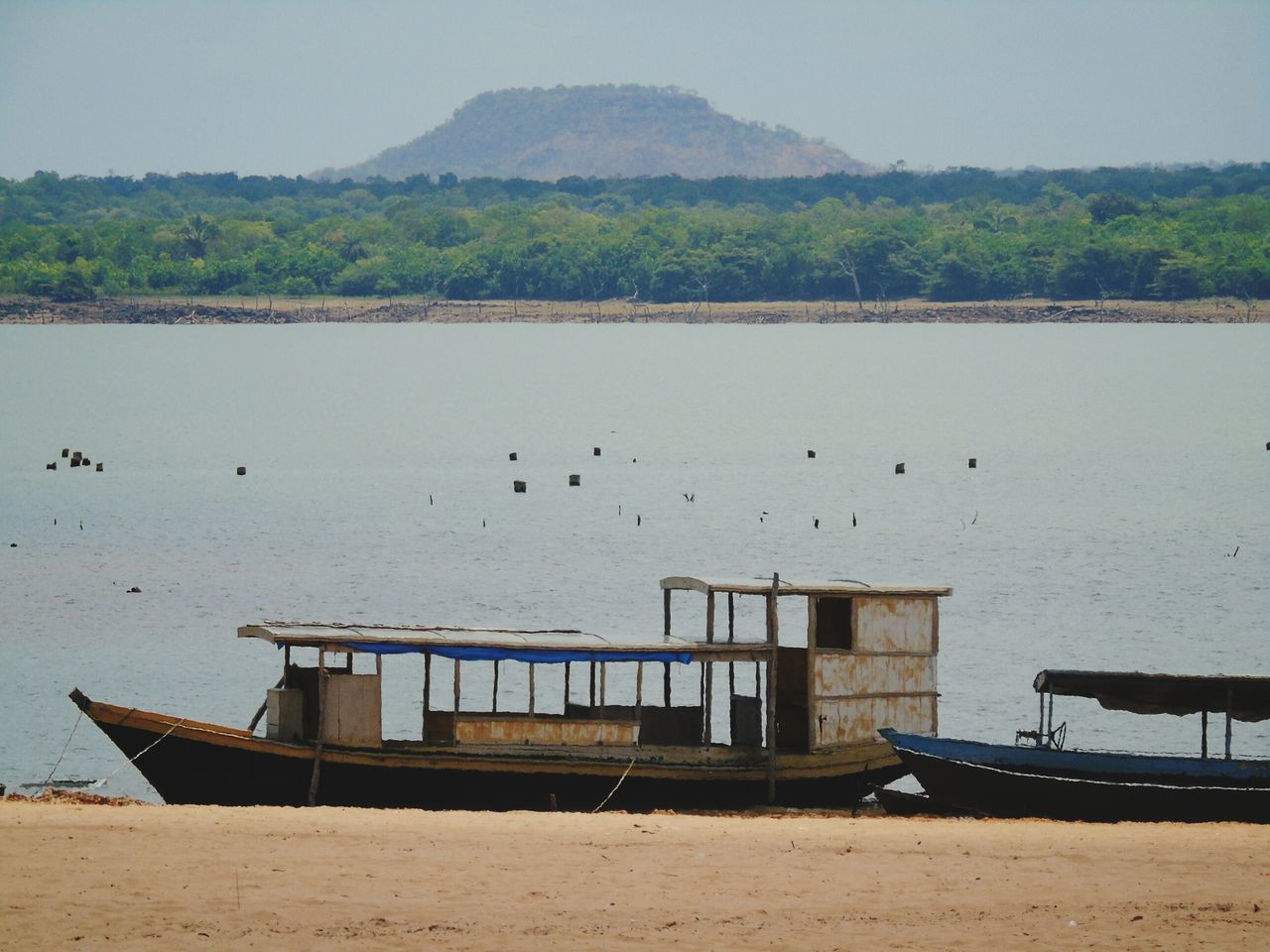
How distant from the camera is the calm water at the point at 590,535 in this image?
126ft

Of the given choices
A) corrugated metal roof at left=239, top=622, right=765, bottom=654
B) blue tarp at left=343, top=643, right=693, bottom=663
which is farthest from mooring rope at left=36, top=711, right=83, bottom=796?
blue tarp at left=343, top=643, right=693, bottom=663

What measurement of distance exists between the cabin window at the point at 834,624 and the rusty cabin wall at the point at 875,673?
1.63 feet

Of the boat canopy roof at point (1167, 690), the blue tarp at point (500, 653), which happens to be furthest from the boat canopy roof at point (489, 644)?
the boat canopy roof at point (1167, 690)

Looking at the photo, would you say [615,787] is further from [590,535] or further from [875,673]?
[590,535]

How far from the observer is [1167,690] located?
87.9ft

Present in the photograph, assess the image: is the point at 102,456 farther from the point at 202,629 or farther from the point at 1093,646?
the point at 1093,646

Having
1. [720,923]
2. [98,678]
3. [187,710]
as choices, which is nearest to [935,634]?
[720,923]

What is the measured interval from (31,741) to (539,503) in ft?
123

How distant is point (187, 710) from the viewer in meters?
34.5

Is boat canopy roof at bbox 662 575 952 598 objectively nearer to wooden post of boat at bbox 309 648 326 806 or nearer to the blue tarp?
the blue tarp

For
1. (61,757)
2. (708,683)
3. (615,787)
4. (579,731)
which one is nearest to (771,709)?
(708,683)

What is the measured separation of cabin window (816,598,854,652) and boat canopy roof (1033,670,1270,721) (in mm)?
2789

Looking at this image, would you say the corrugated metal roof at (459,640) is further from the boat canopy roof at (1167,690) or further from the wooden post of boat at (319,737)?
the boat canopy roof at (1167,690)

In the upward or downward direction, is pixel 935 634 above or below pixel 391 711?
above
